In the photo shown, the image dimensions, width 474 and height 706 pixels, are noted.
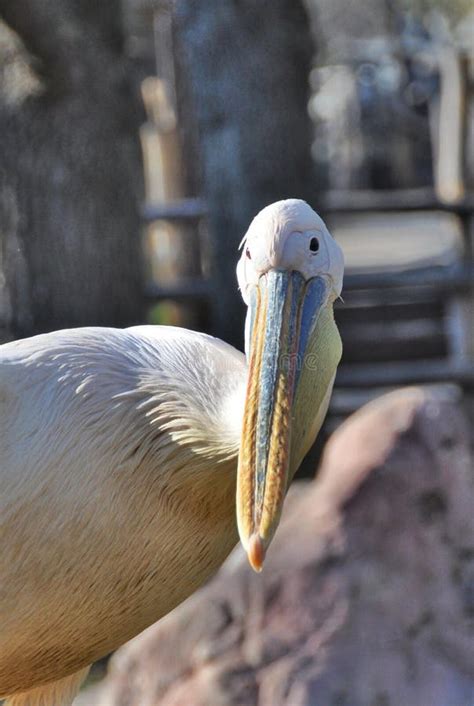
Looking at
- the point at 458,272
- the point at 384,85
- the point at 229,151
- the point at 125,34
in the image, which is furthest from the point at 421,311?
the point at 384,85

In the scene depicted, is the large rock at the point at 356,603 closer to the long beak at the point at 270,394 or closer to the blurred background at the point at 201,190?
the blurred background at the point at 201,190

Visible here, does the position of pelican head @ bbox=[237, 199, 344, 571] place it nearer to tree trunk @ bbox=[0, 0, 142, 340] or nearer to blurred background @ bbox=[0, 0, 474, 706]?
blurred background @ bbox=[0, 0, 474, 706]

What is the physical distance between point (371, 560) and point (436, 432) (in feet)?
1.75

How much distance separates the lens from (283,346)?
330cm

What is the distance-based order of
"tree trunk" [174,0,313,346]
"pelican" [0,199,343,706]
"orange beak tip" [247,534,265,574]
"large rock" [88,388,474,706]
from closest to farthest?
"orange beak tip" [247,534,265,574] < "pelican" [0,199,343,706] < "large rock" [88,388,474,706] < "tree trunk" [174,0,313,346]

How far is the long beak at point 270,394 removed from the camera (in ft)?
10.2

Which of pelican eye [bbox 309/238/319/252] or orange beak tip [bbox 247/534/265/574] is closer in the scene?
orange beak tip [bbox 247/534/265/574]

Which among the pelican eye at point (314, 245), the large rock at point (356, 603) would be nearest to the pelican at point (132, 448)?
the pelican eye at point (314, 245)

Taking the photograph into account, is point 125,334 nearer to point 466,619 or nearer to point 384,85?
point 466,619

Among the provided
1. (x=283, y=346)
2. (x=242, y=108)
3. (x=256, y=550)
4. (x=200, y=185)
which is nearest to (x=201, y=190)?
(x=200, y=185)

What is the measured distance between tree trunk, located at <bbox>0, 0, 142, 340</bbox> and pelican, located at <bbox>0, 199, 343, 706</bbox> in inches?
127

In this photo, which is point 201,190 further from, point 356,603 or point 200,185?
point 356,603

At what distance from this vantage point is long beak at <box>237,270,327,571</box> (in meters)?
3.11

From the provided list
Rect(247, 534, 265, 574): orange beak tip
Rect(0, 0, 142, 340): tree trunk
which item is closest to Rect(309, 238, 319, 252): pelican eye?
Rect(247, 534, 265, 574): orange beak tip
